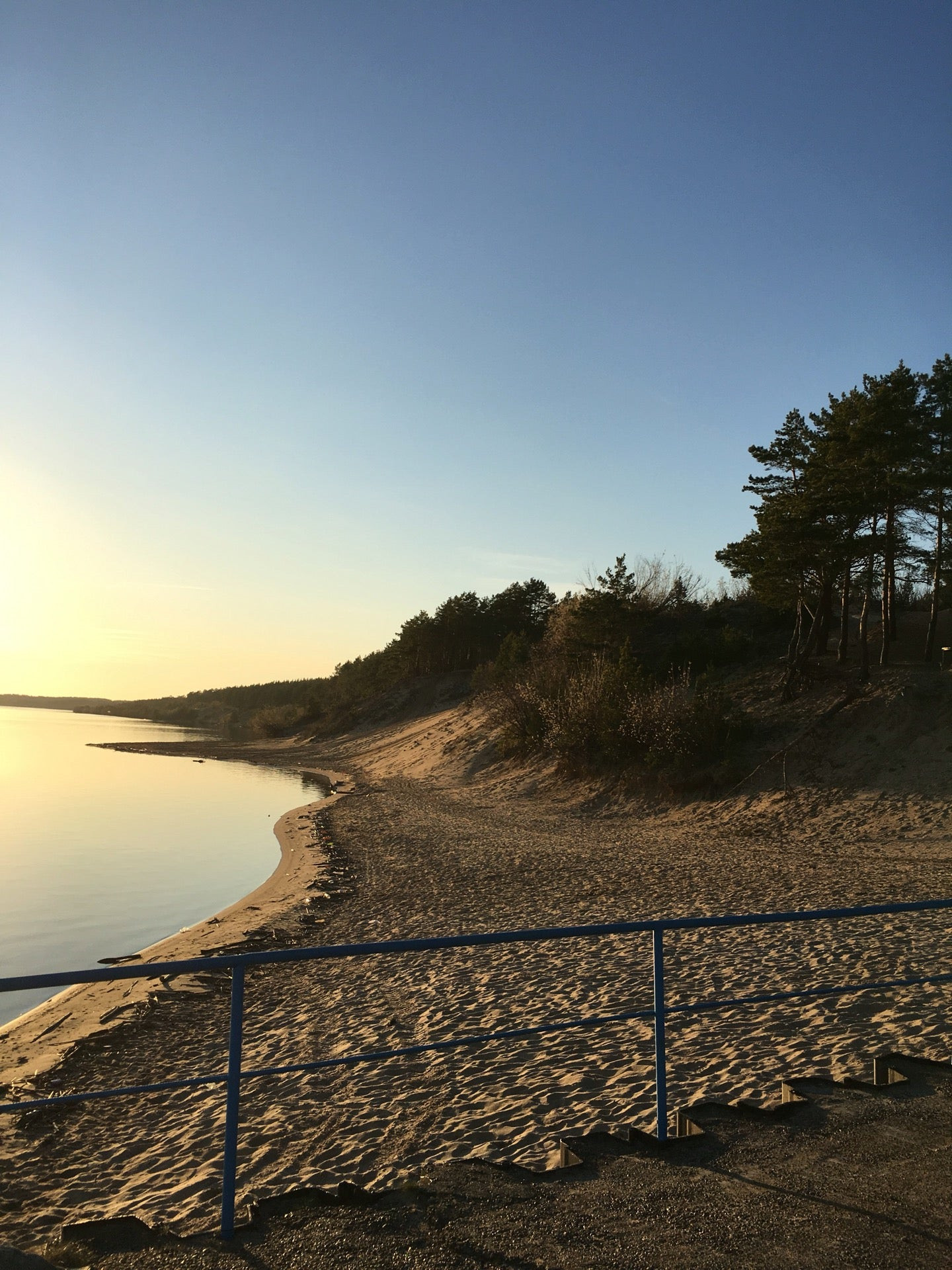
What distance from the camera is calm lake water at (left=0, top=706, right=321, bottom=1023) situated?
15.7m

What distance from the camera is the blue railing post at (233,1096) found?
3.66 metres

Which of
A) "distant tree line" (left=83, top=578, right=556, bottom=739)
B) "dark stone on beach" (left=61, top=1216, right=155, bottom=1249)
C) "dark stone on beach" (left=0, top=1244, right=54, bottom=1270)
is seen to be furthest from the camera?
"distant tree line" (left=83, top=578, right=556, bottom=739)

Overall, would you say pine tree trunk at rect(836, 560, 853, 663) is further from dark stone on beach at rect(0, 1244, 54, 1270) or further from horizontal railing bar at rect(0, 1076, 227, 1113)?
dark stone on beach at rect(0, 1244, 54, 1270)

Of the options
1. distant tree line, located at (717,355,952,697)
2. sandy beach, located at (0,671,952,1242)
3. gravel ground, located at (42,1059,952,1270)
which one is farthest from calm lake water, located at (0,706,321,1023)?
distant tree line, located at (717,355,952,697)

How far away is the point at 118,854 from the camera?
25078 millimetres

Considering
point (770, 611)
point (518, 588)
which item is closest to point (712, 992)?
point (770, 611)

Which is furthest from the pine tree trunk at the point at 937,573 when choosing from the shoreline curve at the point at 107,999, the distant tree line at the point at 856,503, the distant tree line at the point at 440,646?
the distant tree line at the point at 440,646

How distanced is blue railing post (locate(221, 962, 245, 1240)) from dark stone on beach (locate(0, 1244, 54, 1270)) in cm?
75

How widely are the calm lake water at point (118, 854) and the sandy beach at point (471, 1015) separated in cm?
206

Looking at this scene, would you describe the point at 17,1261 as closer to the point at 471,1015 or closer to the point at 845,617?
the point at 471,1015

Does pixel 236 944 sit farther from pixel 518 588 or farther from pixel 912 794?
pixel 518 588

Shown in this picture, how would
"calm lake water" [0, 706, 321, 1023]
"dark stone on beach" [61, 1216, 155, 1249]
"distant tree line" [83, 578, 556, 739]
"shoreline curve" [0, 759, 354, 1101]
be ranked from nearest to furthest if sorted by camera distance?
"dark stone on beach" [61, 1216, 155, 1249] → "shoreline curve" [0, 759, 354, 1101] → "calm lake water" [0, 706, 321, 1023] → "distant tree line" [83, 578, 556, 739]

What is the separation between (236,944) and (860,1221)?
1097 centimetres

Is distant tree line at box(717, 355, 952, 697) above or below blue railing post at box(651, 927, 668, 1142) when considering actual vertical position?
above
